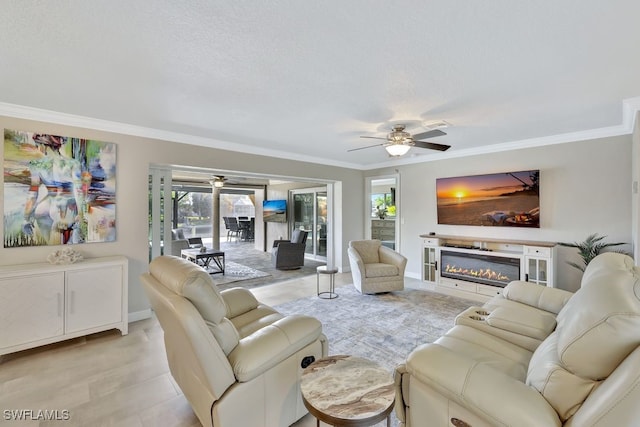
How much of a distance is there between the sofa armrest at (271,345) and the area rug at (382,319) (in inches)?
43.8

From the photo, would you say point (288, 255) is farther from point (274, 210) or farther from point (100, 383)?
point (100, 383)

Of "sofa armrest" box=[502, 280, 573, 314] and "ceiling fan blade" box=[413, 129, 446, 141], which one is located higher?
"ceiling fan blade" box=[413, 129, 446, 141]

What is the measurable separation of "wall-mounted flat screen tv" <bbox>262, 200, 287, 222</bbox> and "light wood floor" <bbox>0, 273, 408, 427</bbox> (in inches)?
231

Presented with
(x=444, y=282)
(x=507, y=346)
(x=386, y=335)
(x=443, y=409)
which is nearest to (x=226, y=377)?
(x=443, y=409)

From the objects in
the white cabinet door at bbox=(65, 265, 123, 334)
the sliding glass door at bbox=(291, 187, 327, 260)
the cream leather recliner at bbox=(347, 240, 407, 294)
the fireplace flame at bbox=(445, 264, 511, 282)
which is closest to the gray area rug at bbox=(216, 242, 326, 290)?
the sliding glass door at bbox=(291, 187, 327, 260)

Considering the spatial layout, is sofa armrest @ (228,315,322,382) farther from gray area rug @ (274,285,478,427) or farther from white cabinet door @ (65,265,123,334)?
white cabinet door @ (65,265,123,334)

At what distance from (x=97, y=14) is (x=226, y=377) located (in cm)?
214

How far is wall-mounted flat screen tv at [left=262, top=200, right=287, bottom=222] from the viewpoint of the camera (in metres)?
8.90

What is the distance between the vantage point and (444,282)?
481 cm

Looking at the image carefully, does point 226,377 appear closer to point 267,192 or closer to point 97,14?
point 97,14

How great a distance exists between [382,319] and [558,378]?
2.57m

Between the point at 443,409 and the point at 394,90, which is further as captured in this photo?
the point at 394,90

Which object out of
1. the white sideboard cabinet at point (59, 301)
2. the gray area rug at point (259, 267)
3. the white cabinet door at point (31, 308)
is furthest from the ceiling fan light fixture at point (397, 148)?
the white cabinet door at point (31, 308)

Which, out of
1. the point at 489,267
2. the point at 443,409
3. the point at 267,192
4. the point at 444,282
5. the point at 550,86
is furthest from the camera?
the point at 267,192
